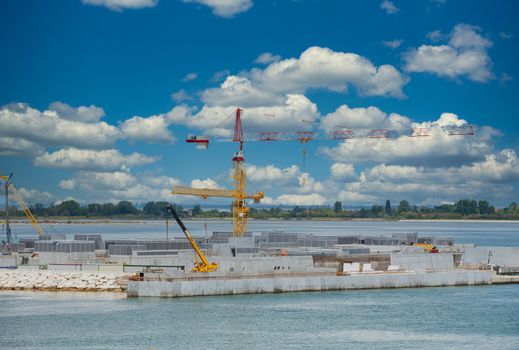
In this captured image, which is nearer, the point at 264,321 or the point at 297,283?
the point at 264,321

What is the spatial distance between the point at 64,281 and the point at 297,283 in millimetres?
24241

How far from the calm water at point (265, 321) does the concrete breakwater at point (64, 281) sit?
2.26 m

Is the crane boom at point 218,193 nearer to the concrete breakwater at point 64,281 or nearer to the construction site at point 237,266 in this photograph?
the construction site at point 237,266

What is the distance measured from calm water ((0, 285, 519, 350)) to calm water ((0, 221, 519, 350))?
0.25ft

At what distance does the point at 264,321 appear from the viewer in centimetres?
6084

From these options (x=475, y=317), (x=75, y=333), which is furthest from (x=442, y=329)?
(x=75, y=333)

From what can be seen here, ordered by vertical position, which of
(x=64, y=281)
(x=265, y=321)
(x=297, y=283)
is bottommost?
(x=265, y=321)

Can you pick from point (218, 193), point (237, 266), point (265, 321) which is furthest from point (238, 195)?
point (265, 321)

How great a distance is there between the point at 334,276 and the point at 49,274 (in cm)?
3061

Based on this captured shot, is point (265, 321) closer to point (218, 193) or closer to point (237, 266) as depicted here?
point (237, 266)

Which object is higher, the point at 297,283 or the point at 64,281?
the point at 64,281

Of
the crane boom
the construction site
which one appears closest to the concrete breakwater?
the construction site

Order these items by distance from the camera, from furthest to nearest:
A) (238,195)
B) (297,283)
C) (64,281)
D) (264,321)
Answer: (238,195) → (64,281) → (297,283) → (264,321)

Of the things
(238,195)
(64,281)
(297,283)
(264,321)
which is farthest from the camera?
(238,195)
